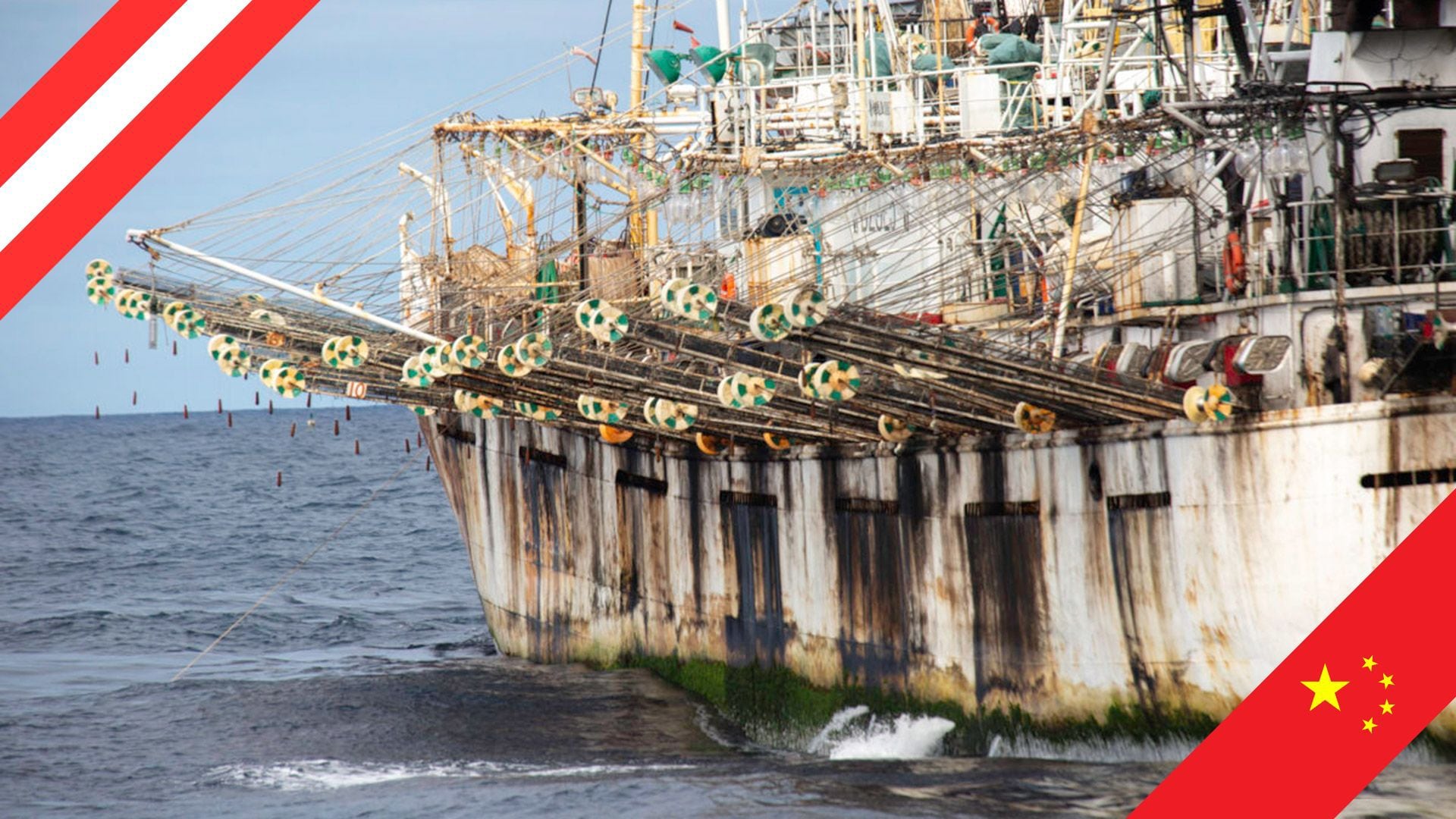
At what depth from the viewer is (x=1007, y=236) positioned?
32.8 meters

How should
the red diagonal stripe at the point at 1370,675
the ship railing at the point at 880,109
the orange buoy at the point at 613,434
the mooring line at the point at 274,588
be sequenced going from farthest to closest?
the mooring line at the point at 274,588, the ship railing at the point at 880,109, the orange buoy at the point at 613,434, the red diagonal stripe at the point at 1370,675

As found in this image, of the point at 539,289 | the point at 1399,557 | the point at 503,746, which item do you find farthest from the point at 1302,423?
the point at 539,289

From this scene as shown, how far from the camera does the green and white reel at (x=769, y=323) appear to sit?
22.0m

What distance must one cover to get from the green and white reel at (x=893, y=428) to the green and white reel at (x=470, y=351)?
19.8ft

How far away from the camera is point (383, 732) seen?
31.5m

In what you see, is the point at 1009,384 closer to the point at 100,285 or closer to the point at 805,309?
the point at 805,309

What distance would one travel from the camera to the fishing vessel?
75.7 ft

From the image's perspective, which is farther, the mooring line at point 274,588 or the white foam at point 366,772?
the mooring line at point 274,588

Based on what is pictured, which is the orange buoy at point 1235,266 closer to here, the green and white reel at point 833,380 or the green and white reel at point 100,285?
the green and white reel at point 833,380

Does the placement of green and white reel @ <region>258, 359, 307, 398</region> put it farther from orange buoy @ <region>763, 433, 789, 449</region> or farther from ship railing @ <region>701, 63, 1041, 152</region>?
ship railing @ <region>701, 63, 1041, 152</region>

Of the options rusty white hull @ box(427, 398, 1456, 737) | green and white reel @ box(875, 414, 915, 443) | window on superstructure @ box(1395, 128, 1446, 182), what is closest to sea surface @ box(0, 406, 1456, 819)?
rusty white hull @ box(427, 398, 1456, 737)

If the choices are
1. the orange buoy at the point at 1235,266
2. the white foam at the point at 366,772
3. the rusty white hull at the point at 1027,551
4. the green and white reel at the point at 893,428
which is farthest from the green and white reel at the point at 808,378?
the white foam at the point at 366,772

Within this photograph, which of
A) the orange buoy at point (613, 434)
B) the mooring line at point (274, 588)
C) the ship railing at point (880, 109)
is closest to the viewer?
the orange buoy at point (613, 434)

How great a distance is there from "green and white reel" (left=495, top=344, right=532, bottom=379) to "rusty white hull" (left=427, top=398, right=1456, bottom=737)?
6.08m
